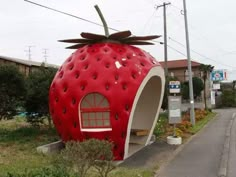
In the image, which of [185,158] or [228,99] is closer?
[185,158]

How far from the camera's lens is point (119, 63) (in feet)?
37.5

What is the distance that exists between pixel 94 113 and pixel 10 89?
4272mm

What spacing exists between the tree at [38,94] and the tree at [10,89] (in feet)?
1.21

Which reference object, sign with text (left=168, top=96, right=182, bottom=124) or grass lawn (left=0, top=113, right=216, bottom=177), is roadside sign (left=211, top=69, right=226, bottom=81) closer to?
sign with text (left=168, top=96, right=182, bottom=124)

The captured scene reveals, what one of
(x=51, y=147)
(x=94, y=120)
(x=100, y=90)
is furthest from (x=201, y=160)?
(x=51, y=147)

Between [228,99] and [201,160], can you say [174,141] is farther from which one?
[228,99]

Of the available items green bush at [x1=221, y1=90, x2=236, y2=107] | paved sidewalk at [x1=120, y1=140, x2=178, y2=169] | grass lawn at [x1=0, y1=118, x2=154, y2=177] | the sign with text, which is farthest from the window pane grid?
green bush at [x1=221, y1=90, x2=236, y2=107]

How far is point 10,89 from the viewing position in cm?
1380

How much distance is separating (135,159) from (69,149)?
5555 mm

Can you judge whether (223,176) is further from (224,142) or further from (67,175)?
(224,142)

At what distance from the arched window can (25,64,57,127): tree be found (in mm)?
3454

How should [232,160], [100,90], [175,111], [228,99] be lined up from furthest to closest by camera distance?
[228,99] < [175,111] < [232,160] < [100,90]

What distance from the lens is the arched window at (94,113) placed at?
36.6 feet

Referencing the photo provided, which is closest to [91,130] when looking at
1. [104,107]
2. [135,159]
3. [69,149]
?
[104,107]
